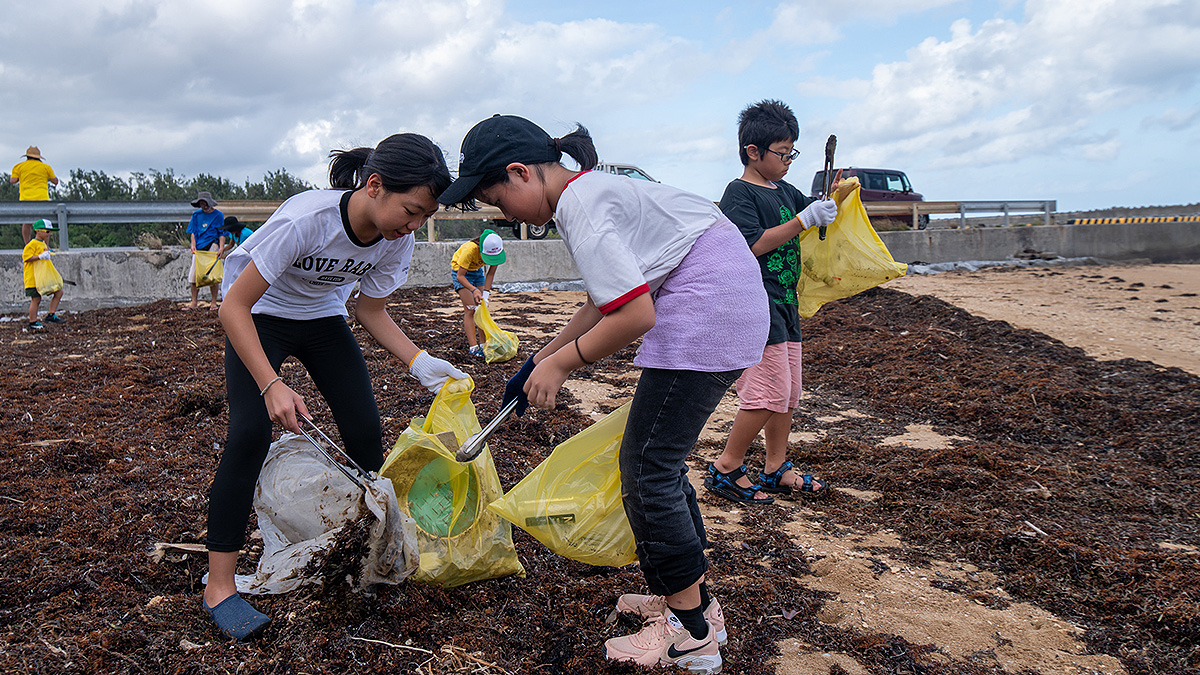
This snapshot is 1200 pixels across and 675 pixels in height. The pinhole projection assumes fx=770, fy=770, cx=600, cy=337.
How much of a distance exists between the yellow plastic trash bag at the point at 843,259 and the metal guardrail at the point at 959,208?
12151 millimetres

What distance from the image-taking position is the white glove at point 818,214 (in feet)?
10.8

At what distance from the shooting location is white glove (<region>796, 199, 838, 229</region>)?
10.8 ft

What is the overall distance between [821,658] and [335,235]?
1.90m

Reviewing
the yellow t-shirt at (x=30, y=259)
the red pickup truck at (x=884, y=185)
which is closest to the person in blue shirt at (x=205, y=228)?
the yellow t-shirt at (x=30, y=259)

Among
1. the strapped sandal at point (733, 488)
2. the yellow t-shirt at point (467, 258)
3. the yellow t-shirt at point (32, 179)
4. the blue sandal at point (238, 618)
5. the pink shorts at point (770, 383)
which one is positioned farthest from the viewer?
the yellow t-shirt at point (32, 179)

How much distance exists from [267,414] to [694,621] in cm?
135

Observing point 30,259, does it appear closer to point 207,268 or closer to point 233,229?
point 207,268

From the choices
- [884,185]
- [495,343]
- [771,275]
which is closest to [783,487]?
[771,275]

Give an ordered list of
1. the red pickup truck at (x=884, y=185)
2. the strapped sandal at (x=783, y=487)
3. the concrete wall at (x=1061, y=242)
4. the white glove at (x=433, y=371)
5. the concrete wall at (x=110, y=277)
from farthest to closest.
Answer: the red pickup truck at (x=884, y=185) → the concrete wall at (x=1061, y=242) → the concrete wall at (x=110, y=277) → the strapped sandal at (x=783, y=487) → the white glove at (x=433, y=371)

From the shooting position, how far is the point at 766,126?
11.0 ft

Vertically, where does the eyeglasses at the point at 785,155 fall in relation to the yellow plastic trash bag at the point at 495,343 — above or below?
above

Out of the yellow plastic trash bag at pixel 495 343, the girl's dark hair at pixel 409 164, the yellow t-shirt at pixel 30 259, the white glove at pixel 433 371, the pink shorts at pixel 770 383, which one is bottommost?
the yellow plastic trash bag at pixel 495 343

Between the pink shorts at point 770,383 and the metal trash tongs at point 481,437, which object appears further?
the pink shorts at point 770,383

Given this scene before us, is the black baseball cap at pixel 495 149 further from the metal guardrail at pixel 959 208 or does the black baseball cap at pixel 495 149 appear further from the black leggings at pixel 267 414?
the metal guardrail at pixel 959 208
